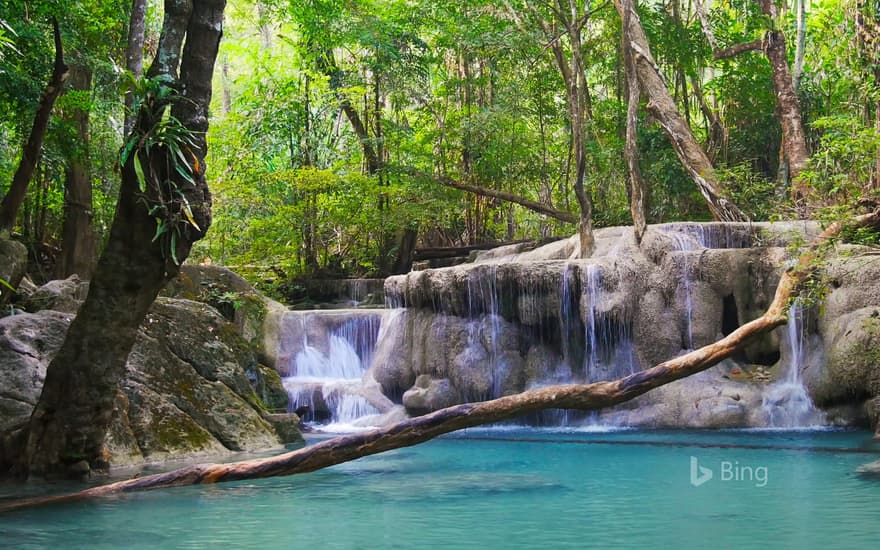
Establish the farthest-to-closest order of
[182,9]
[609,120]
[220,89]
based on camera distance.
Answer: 1. [220,89]
2. [609,120]
3. [182,9]

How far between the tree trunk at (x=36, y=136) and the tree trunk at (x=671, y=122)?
408 inches

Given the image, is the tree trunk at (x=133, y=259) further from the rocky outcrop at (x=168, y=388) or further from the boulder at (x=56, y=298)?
the boulder at (x=56, y=298)

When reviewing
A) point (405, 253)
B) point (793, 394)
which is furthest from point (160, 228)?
point (405, 253)

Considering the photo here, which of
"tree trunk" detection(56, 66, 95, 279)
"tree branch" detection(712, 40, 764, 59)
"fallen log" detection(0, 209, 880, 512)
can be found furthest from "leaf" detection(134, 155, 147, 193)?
"tree branch" detection(712, 40, 764, 59)

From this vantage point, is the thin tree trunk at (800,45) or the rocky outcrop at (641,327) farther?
the thin tree trunk at (800,45)

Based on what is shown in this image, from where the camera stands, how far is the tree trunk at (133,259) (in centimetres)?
625

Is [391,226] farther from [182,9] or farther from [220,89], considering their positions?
[220,89]

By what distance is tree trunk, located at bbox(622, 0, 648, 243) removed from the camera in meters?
13.2

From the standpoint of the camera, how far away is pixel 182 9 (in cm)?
648

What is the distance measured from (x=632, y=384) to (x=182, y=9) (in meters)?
4.52

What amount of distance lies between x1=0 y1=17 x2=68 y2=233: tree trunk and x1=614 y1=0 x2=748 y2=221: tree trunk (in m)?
10.4

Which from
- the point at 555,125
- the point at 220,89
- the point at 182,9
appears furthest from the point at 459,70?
the point at 220,89

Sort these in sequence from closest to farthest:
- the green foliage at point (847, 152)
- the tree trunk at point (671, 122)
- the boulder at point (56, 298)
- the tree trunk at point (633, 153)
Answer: the green foliage at point (847, 152) < the boulder at point (56, 298) < the tree trunk at point (633, 153) < the tree trunk at point (671, 122)

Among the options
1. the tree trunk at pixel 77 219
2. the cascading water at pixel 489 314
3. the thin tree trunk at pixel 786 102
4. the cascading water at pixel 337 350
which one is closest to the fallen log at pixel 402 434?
the cascading water at pixel 489 314
